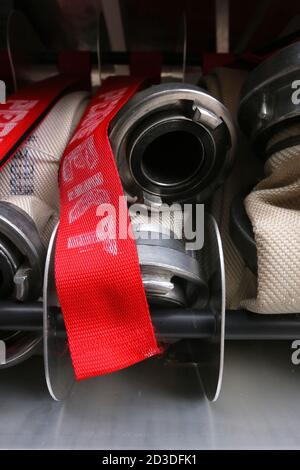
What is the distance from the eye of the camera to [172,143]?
510 mm

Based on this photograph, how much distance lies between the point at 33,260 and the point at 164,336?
0.47ft

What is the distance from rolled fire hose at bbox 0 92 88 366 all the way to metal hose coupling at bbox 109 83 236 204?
0.10 meters

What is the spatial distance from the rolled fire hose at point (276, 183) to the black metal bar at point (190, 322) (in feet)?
0.05

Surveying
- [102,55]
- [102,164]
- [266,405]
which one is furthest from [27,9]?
[266,405]

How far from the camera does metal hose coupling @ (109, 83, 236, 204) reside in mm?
434

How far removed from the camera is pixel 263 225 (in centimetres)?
39

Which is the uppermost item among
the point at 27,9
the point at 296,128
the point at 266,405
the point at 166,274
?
the point at 27,9

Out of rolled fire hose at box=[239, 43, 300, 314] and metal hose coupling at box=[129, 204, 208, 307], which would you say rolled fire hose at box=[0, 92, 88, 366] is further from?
rolled fire hose at box=[239, 43, 300, 314]

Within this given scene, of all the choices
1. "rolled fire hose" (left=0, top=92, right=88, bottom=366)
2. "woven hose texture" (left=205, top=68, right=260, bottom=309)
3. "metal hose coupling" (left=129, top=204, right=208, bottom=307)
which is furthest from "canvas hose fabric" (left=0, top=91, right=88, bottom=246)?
"woven hose texture" (left=205, top=68, right=260, bottom=309)

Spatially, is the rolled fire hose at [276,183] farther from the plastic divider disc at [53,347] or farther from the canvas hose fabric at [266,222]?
the plastic divider disc at [53,347]

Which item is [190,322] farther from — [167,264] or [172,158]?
[172,158]

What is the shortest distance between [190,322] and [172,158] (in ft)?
0.73

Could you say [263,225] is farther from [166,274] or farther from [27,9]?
[27,9]

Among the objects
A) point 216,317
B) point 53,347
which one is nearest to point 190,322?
point 216,317
